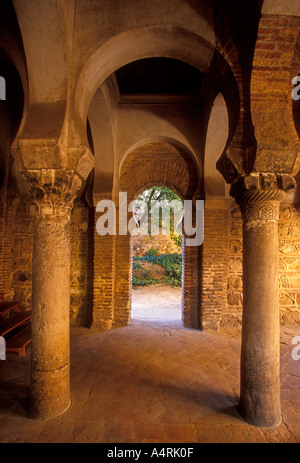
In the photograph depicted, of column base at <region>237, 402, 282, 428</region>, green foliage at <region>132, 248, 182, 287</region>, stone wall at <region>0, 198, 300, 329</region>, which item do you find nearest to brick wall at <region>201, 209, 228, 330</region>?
stone wall at <region>0, 198, 300, 329</region>

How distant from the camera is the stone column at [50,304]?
9.03ft

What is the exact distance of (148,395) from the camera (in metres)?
3.18

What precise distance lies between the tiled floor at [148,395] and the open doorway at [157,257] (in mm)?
3707

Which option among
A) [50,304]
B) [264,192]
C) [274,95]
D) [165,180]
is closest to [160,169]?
[165,180]

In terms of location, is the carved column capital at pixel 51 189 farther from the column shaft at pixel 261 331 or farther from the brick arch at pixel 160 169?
the brick arch at pixel 160 169

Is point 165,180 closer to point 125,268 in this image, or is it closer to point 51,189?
point 125,268

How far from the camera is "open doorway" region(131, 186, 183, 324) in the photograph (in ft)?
33.6

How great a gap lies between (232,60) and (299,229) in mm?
4945

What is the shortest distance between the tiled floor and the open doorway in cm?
371

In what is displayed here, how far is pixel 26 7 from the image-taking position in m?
2.65

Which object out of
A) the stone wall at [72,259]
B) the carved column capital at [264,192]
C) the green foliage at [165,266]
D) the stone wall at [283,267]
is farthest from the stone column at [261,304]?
the green foliage at [165,266]
